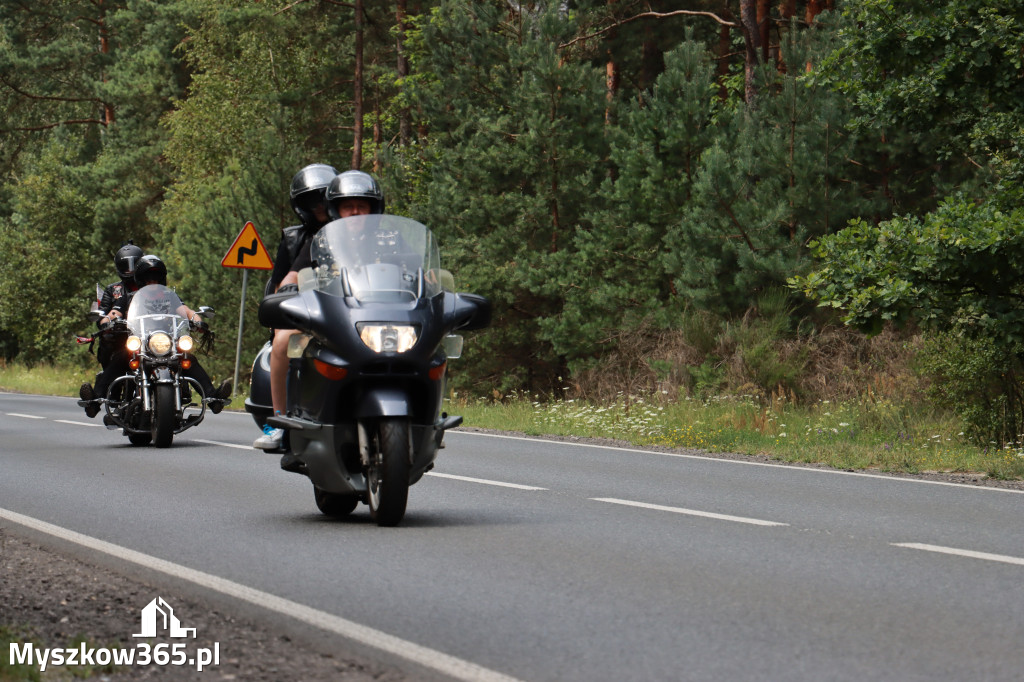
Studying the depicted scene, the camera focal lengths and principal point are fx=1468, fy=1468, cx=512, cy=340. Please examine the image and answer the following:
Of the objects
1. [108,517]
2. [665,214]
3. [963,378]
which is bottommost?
[108,517]

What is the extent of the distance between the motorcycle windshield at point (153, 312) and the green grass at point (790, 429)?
16.7ft

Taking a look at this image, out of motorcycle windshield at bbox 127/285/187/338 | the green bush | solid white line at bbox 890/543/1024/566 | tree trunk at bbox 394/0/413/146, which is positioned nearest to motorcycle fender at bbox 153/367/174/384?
motorcycle windshield at bbox 127/285/187/338

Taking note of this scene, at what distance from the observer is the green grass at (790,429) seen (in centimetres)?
1419

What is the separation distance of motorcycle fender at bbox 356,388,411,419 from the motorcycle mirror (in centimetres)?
70

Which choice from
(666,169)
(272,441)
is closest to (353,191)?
(272,441)

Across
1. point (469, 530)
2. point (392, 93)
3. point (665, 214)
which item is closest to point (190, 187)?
point (392, 93)

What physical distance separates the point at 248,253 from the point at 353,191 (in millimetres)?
16357

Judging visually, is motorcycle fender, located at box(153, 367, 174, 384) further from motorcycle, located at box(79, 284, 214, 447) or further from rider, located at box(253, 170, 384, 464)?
rider, located at box(253, 170, 384, 464)

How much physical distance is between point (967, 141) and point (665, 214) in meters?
7.91

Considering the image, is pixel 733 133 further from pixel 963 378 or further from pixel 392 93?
pixel 392 93

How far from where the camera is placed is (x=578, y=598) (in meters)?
6.70

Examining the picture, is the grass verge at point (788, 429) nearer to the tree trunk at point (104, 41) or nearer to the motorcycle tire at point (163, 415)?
the motorcycle tire at point (163, 415)

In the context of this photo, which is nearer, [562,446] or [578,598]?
[578,598]

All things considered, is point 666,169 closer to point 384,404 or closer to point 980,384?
point 980,384
